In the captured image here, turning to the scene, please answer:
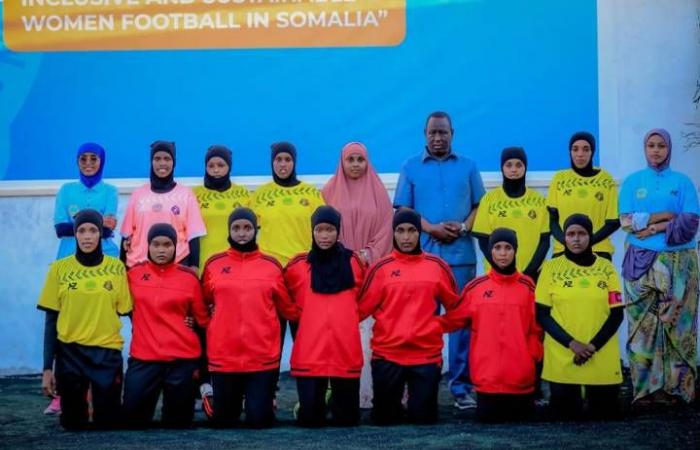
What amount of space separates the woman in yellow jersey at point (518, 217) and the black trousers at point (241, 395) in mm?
1547

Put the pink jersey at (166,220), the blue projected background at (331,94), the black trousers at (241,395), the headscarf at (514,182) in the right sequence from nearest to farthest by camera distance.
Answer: the black trousers at (241,395) → the pink jersey at (166,220) → the headscarf at (514,182) → the blue projected background at (331,94)

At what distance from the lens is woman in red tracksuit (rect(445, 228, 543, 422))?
7223mm

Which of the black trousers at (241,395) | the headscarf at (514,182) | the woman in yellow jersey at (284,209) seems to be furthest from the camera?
the headscarf at (514,182)

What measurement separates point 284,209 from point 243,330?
0.96 meters

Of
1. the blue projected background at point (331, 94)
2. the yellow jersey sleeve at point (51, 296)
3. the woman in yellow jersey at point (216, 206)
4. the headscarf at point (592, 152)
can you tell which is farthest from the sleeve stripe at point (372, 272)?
the blue projected background at point (331, 94)

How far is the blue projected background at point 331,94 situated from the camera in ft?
31.1

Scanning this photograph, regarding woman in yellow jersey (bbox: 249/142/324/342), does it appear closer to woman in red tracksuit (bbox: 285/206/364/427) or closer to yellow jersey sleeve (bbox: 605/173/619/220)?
woman in red tracksuit (bbox: 285/206/364/427)

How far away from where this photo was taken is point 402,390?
7.31 metres

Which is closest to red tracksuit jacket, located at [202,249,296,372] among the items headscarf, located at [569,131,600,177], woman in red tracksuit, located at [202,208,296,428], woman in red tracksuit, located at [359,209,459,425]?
woman in red tracksuit, located at [202,208,296,428]

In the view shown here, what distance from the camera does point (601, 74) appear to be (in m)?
9.53

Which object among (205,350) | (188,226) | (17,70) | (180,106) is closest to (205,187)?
(188,226)

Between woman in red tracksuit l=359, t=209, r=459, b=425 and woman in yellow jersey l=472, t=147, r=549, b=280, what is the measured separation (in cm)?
65

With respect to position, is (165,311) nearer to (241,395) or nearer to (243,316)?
(243,316)

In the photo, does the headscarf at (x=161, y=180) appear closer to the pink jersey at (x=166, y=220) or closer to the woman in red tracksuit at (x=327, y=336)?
the pink jersey at (x=166, y=220)
